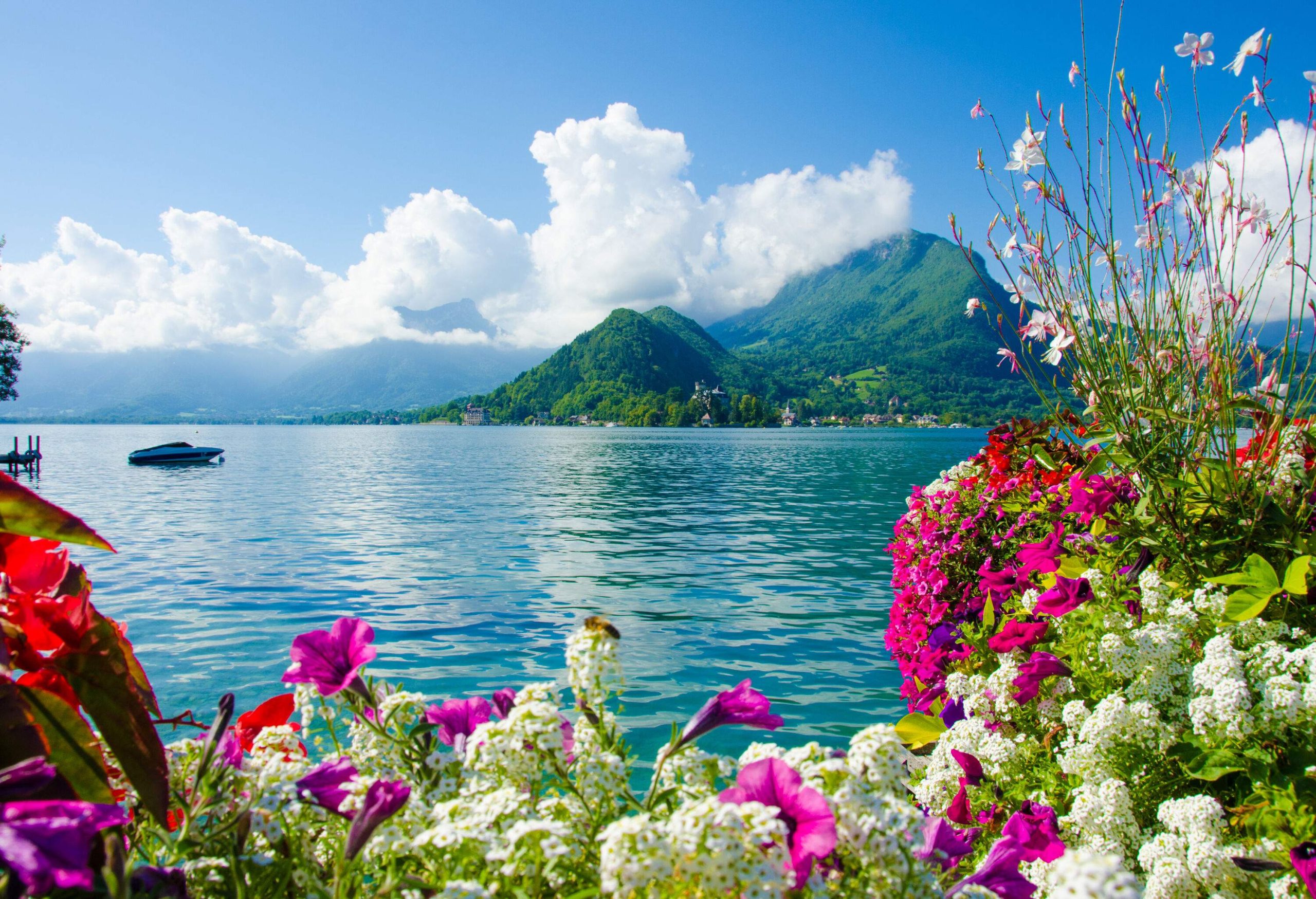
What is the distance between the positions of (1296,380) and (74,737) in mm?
4454

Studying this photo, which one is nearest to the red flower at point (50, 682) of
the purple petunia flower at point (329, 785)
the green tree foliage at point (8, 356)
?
the purple petunia flower at point (329, 785)

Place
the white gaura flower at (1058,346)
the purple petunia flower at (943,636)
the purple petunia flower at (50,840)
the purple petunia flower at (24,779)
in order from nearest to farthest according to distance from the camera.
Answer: the purple petunia flower at (50,840) < the purple petunia flower at (24,779) < the white gaura flower at (1058,346) < the purple petunia flower at (943,636)

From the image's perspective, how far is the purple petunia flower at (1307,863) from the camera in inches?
62.5

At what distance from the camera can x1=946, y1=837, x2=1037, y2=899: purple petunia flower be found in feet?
4.47

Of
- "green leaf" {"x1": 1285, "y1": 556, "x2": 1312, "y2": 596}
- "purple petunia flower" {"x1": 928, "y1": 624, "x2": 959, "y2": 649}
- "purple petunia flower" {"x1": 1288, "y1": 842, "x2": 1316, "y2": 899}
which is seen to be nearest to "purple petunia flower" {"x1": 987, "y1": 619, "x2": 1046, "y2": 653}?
"green leaf" {"x1": 1285, "y1": 556, "x2": 1312, "y2": 596}

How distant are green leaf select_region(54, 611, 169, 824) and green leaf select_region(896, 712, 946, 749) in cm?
407

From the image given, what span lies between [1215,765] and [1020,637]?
1010 mm

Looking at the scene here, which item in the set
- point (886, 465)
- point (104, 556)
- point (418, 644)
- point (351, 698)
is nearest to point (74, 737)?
point (351, 698)

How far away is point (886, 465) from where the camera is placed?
4322 centimetres

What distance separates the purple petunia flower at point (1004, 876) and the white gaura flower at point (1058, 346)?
94.9 inches

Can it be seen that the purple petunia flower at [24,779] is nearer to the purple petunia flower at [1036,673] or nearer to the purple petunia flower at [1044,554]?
the purple petunia flower at [1036,673]

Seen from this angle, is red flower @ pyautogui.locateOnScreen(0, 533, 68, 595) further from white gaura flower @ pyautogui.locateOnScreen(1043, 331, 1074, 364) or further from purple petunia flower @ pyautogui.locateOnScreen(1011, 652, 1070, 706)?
white gaura flower @ pyautogui.locateOnScreen(1043, 331, 1074, 364)

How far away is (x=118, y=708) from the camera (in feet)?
3.91

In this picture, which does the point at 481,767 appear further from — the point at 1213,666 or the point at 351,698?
the point at 1213,666
